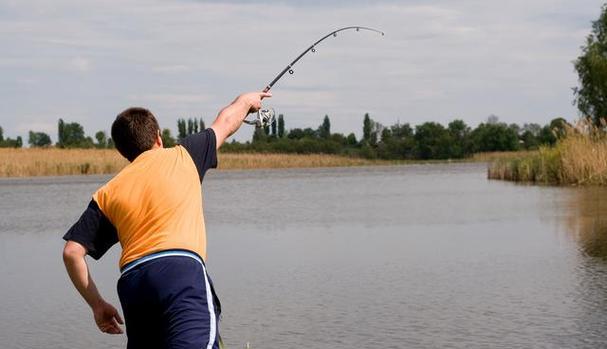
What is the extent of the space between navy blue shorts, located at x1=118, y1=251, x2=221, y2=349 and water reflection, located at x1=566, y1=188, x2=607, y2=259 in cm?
882

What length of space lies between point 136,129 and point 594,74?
46.5 metres

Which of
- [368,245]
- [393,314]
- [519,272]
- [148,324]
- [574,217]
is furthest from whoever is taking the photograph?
[574,217]

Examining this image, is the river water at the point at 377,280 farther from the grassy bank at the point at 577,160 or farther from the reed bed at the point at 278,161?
the reed bed at the point at 278,161

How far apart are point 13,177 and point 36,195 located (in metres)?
18.8

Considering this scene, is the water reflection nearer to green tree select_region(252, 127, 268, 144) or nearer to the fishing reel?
green tree select_region(252, 127, 268, 144)

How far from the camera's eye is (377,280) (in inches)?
412

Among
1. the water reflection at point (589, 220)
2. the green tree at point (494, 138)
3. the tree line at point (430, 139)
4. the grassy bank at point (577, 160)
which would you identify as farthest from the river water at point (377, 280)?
the green tree at point (494, 138)

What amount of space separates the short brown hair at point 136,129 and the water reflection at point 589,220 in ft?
28.8

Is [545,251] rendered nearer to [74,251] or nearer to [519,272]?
[519,272]

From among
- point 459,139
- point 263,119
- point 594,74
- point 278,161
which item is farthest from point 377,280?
point 459,139

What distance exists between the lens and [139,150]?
12.5 feet

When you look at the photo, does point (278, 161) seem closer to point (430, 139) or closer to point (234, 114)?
point (430, 139)

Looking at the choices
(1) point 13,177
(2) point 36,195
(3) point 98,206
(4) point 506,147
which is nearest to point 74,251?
(3) point 98,206

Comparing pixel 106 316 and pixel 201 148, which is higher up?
pixel 201 148
